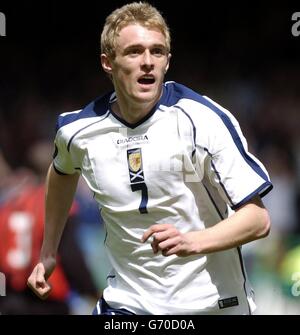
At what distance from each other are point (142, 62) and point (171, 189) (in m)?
0.56

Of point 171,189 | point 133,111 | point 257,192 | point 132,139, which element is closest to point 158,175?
point 171,189

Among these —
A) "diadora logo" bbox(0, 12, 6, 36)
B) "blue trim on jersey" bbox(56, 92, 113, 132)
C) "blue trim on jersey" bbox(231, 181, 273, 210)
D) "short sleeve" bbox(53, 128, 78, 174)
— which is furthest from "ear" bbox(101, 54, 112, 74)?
"diadora logo" bbox(0, 12, 6, 36)

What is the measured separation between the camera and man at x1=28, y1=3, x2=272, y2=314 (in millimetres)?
3662

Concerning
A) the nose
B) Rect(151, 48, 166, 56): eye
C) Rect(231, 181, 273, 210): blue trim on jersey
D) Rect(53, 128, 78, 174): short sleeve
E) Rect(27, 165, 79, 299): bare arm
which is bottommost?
Rect(27, 165, 79, 299): bare arm

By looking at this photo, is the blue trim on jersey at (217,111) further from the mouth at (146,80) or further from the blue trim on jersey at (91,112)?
the blue trim on jersey at (91,112)

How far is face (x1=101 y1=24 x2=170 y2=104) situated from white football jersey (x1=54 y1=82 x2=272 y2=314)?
0.09 meters

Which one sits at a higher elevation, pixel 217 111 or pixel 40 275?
pixel 217 111

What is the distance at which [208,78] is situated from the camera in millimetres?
7945

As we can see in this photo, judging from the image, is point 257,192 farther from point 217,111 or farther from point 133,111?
point 133,111

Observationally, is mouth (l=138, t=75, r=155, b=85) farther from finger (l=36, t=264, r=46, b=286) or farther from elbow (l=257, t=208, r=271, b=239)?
finger (l=36, t=264, r=46, b=286)

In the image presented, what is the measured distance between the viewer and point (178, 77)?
8047mm

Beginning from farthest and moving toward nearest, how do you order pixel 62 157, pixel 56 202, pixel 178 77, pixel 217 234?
pixel 178 77 → pixel 56 202 → pixel 62 157 → pixel 217 234

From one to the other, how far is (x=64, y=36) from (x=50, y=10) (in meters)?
0.28
